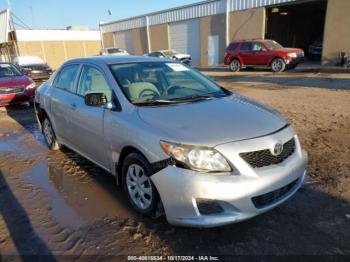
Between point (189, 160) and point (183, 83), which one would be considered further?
point (183, 83)

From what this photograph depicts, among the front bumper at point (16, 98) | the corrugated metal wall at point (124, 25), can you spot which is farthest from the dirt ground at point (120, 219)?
the corrugated metal wall at point (124, 25)

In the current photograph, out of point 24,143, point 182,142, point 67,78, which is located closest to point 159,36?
point 24,143

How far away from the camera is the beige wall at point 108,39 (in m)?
37.4

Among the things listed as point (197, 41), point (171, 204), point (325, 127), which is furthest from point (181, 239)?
point (197, 41)

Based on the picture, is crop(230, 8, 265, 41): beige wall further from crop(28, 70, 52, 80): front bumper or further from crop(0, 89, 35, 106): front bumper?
crop(0, 89, 35, 106): front bumper

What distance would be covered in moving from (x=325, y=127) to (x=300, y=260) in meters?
4.43

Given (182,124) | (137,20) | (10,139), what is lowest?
(10,139)

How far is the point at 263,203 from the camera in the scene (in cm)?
297

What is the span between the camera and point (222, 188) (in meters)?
2.72

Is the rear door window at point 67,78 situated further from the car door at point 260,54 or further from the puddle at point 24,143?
the car door at point 260,54

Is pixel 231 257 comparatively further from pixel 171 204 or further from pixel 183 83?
pixel 183 83

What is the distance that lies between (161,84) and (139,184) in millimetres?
1386

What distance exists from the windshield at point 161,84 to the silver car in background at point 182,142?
0.5 inches

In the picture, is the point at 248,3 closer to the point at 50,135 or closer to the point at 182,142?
the point at 50,135
